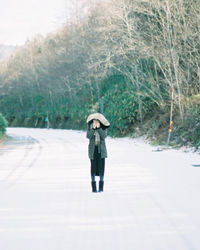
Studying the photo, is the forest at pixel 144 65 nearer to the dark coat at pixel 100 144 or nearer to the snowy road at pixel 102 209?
the snowy road at pixel 102 209

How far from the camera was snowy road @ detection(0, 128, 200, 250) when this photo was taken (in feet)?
16.0

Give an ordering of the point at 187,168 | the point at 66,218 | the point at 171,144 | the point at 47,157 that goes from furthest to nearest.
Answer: the point at 171,144
the point at 47,157
the point at 187,168
the point at 66,218

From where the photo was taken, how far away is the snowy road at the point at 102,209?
4.87 metres

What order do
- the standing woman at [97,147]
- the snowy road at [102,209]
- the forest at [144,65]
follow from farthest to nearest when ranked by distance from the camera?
the forest at [144,65] < the standing woman at [97,147] < the snowy road at [102,209]

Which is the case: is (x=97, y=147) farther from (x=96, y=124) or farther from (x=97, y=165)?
(x=96, y=124)

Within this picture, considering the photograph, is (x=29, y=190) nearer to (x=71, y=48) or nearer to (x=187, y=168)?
(x=187, y=168)

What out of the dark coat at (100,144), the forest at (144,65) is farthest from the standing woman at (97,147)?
the forest at (144,65)

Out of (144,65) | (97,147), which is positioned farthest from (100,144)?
(144,65)

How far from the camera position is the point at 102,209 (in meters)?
6.58

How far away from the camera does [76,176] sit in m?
10.4

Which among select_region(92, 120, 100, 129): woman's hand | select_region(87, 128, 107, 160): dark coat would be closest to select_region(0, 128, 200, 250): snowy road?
select_region(87, 128, 107, 160): dark coat

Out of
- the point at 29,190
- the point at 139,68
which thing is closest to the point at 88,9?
the point at 139,68

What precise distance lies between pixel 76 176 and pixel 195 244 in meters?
5.97

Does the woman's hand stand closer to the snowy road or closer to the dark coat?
the dark coat
